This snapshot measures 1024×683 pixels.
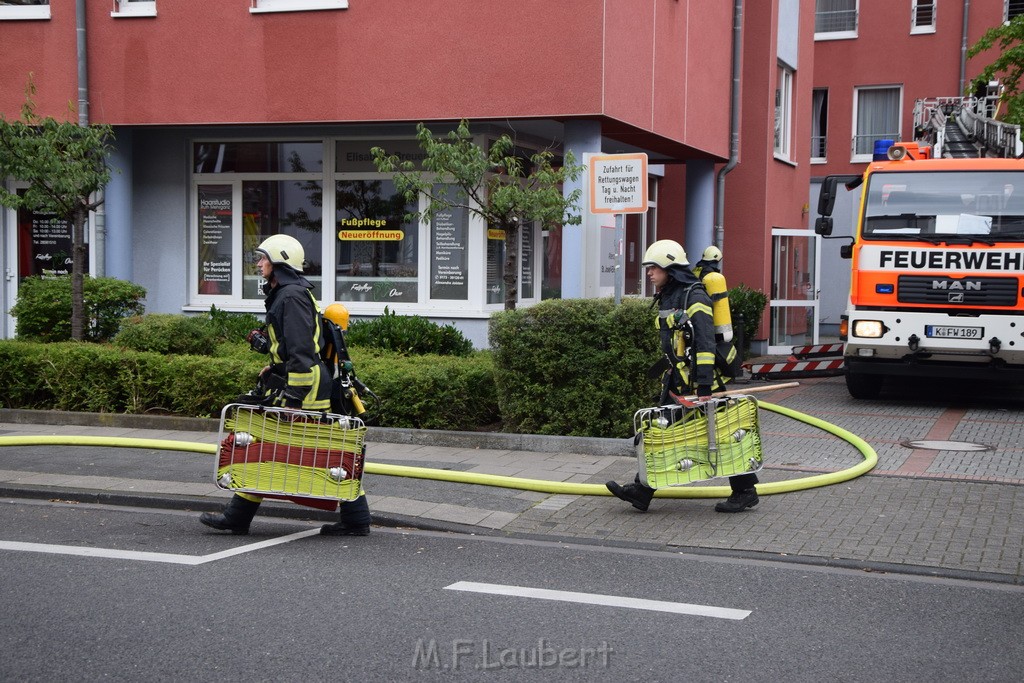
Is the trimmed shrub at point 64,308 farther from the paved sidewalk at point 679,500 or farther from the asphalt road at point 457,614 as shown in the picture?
the asphalt road at point 457,614

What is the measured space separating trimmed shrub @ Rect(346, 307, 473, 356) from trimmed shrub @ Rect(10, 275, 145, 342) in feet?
9.62

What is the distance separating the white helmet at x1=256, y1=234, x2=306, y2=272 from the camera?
280 inches

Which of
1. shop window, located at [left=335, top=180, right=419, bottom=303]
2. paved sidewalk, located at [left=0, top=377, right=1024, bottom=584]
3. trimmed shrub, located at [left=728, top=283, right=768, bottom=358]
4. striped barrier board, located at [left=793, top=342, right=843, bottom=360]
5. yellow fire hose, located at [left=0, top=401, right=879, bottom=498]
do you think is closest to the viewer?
paved sidewalk, located at [left=0, top=377, right=1024, bottom=584]

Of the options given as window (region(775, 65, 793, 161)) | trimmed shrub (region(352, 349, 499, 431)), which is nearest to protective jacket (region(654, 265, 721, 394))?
trimmed shrub (region(352, 349, 499, 431))

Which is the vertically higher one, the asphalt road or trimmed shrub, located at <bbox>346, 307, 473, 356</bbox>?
trimmed shrub, located at <bbox>346, 307, 473, 356</bbox>

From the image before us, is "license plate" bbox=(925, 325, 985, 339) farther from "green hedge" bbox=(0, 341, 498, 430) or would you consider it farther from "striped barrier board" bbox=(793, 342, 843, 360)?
"green hedge" bbox=(0, 341, 498, 430)

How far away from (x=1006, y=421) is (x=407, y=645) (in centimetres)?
960

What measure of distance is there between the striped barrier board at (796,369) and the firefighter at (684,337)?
8.46 m

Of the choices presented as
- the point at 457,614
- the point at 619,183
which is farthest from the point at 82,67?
the point at 457,614

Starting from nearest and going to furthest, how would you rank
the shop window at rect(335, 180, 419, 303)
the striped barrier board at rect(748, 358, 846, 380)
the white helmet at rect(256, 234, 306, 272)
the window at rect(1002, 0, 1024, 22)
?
the white helmet at rect(256, 234, 306, 272) < the shop window at rect(335, 180, 419, 303) < the striped barrier board at rect(748, 358, 846, 380) < the window at rect(1002, 0, 1024, 22)

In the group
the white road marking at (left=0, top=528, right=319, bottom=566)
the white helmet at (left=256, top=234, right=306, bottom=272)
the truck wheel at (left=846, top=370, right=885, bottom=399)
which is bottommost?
the white road marking at (left=0, top=528, right=319, bottom=566)

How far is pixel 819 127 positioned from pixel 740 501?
22.4 m

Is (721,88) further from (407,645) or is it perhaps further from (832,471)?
(407,645)

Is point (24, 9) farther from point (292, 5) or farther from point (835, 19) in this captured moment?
point (835, 19)
